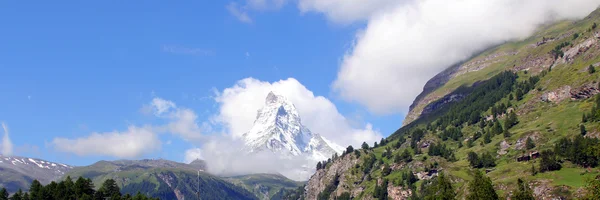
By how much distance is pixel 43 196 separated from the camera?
17375 cm

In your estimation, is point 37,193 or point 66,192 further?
point 66,192

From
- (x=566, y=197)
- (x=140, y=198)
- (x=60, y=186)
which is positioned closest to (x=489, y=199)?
(x=566, y=197)

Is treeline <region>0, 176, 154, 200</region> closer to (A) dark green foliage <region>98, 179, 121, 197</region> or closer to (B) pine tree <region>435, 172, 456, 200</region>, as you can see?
(A) dark green foliage <region>98, 179, 121, 197</region>

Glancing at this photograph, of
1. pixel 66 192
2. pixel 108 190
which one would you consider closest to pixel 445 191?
pixel 108 190

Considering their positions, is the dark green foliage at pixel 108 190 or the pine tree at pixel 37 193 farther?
the dark green foliage at pixel 108 190

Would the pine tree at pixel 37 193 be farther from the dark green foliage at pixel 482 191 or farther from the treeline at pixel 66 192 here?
the dark green foliage at pixel 482 191

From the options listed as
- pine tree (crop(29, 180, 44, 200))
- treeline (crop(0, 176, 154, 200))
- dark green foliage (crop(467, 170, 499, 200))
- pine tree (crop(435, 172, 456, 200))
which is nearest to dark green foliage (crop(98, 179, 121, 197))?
treeline (crop(0, 176, 154, 200))

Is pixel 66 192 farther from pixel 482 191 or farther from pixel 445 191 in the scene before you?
pixel 482 191

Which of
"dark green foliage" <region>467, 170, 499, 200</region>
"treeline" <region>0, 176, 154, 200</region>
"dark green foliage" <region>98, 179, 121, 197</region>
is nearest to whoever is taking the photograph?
"dark green foliage" <region>467, 170, 499, 200</region>

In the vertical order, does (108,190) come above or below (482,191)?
above

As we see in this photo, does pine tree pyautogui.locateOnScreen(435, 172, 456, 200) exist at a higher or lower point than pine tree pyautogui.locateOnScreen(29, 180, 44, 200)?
lower

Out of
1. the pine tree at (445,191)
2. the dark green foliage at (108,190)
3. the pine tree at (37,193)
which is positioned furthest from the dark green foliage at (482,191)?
the pine tree at (37,193)

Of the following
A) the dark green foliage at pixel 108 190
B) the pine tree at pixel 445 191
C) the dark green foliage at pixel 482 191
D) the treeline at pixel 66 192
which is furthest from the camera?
the dark green foliage at pixel 108 190

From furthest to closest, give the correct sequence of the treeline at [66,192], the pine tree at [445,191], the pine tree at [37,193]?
the treeline at [66,192] → the pine tree at [37,193] → the pine tree at [445,191]
